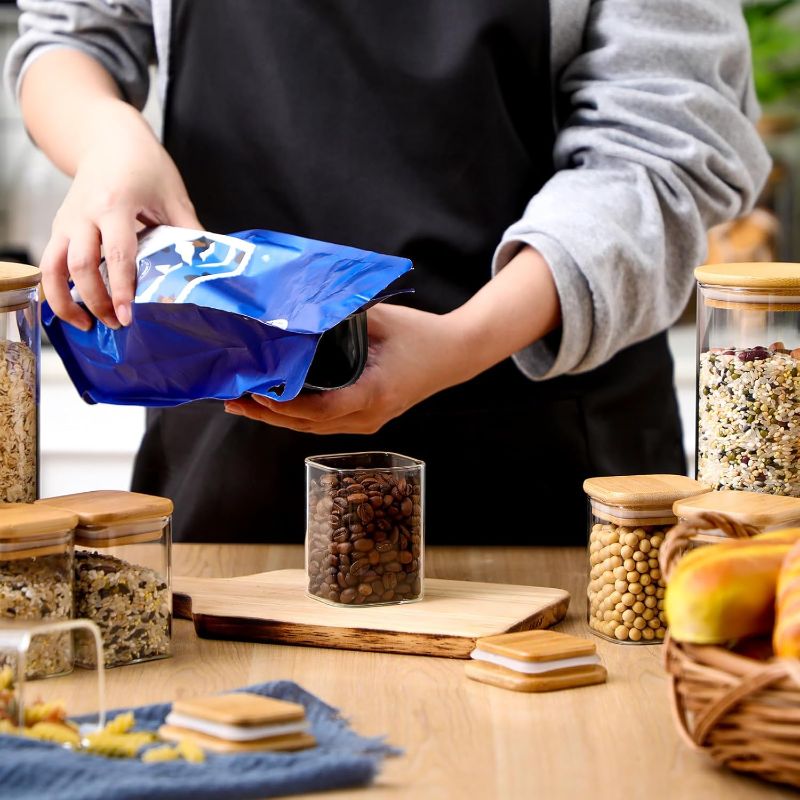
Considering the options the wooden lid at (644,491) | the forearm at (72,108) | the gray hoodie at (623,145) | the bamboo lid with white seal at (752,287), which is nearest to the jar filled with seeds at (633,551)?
the wooden lid at (644,491)

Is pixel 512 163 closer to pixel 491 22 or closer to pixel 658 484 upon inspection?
pixel 491 22

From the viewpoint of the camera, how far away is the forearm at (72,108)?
112 centimetres

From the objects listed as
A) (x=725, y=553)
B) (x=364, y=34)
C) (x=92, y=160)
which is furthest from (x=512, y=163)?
(x=725, y=553)

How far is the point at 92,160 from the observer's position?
107 cm

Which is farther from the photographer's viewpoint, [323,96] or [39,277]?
[323,96]

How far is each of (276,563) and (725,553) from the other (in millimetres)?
561

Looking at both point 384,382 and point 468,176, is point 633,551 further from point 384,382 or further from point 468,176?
point 468,176

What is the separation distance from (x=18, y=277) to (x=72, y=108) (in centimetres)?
32

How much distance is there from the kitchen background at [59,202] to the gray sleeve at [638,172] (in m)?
1.04

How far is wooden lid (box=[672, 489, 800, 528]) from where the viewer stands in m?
0.83

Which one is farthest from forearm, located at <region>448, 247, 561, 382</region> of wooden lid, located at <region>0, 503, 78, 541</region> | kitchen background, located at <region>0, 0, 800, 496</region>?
kitchen background, located at <region>0, 0, 800, 496</region>

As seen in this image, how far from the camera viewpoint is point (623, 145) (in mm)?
1194

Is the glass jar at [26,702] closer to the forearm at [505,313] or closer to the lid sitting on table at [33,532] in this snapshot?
the lid sitting on table at [33,532]

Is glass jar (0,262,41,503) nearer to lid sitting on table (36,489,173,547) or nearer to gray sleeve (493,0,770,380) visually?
lid sitting on table (36,489,173,547)
